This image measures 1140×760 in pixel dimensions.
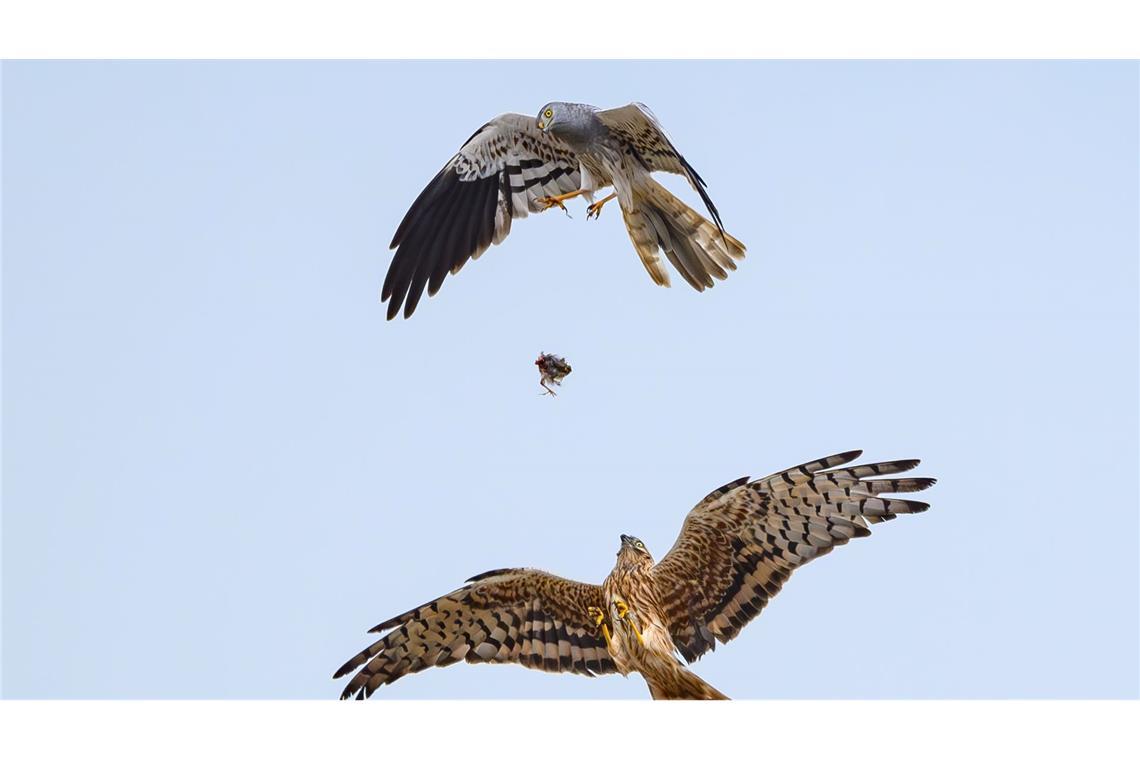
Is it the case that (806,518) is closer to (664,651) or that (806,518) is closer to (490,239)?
(664,651)

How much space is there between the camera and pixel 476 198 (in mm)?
8438

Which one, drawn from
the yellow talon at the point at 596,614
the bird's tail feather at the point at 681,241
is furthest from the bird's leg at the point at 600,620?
the bird's tail feather at the point at 681,241

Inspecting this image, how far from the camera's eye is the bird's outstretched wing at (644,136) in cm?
743

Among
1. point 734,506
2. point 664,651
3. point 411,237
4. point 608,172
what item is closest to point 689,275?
point 608,172

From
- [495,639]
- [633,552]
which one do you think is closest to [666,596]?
[633,552]

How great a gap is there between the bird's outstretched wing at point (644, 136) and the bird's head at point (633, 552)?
166 centimetres

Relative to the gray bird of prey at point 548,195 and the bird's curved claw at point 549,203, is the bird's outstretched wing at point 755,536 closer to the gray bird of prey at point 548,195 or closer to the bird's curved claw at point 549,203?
the gray bird of prey at point 548,195

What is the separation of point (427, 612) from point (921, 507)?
2.16 metres

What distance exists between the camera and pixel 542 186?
859 centimetres

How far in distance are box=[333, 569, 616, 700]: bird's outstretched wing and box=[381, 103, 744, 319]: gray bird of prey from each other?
5.96 ft

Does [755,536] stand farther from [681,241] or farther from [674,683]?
[681,241]

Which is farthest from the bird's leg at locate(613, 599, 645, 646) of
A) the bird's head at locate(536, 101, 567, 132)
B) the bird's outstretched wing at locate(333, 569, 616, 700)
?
the bird's head at locate(536, 101, 567, 132)

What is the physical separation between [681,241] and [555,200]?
71 cm

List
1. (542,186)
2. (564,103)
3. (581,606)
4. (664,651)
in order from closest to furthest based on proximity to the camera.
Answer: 1. (664,651)
2. (581,606)
3. (564,103)
4. (542,186)
